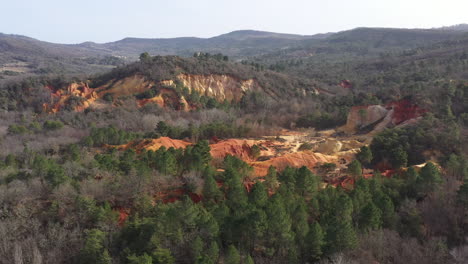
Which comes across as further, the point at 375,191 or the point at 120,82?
the point at 120,82

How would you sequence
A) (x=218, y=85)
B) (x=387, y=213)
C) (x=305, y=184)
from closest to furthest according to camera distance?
(x=387, y=213), (x=305, y=184), (x=218, y=85)

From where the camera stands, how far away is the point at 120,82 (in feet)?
217

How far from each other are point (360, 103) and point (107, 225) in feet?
157

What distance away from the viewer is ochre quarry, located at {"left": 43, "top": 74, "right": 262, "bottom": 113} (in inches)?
2400

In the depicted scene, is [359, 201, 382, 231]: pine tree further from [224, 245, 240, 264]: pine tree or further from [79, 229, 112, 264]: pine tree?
[79, 229, 112, 264]: pine tree

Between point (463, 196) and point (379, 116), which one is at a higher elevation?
point (463, 196)

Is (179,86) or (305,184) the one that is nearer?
(305,184)

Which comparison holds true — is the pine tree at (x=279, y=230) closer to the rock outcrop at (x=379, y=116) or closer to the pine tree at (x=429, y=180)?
the pine tree at (x=429, y=180)

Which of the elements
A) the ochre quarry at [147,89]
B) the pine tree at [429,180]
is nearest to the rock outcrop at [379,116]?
the pine tree at [429,180]

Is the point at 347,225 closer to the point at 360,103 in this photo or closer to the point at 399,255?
the point at 399,255

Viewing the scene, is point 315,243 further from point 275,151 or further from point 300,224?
point 275,151

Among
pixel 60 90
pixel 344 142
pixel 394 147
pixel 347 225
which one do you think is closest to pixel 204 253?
pixel 347 225

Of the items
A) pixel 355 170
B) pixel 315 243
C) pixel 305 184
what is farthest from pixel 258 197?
pixel 355 170

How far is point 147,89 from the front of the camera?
209ft
